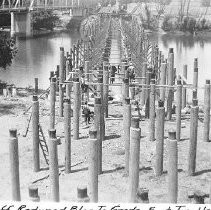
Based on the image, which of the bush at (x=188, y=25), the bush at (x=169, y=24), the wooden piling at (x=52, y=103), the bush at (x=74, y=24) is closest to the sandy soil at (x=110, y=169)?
the wooden piling at (x=52, y=103)

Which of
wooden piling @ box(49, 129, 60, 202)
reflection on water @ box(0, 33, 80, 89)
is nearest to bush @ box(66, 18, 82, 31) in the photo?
reflection on water @ box(0, 33, 80, 89)

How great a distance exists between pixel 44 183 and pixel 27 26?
70674 millimetres

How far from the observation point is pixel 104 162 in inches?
636

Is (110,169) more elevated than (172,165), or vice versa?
(172,165)

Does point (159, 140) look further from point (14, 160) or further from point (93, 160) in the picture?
point (14, 160)

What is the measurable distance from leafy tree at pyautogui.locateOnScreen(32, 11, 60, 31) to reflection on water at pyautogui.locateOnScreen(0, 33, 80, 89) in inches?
602

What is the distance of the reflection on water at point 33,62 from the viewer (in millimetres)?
38406

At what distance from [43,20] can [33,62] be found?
45.0m

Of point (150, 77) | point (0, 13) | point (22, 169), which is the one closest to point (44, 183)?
point (22, 169)

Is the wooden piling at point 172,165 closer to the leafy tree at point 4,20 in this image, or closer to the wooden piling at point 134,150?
the wooden piling at point 134,150

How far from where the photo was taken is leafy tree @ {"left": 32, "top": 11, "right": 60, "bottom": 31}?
90.8 metres

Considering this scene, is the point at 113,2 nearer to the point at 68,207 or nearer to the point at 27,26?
the point at 27,26

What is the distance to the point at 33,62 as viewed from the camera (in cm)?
4969

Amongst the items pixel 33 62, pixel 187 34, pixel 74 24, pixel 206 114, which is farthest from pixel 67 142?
pixel 74 24
